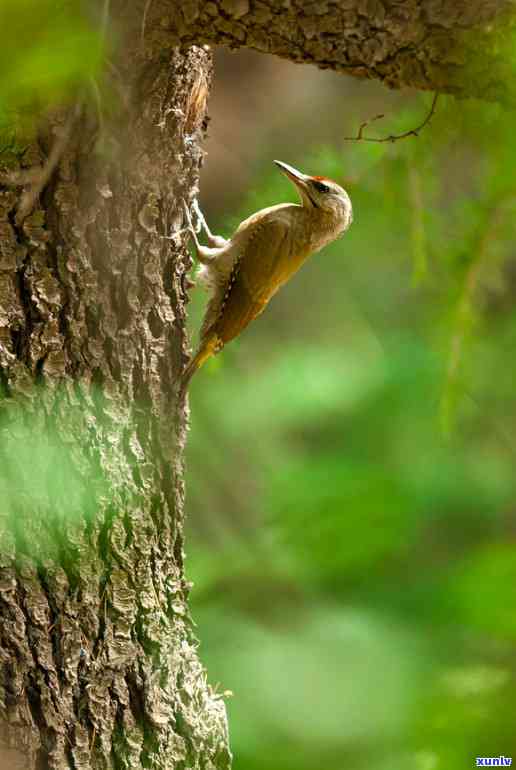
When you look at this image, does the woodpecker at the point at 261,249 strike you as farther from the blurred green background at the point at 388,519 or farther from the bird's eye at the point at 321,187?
the blurred green background at the point at 388,519

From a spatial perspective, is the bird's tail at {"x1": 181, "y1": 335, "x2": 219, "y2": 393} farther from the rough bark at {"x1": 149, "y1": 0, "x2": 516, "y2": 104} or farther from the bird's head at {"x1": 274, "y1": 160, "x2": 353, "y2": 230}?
the rough bark at {"x1": 149, "y1": 0, "x2": 516, "y2": 104}

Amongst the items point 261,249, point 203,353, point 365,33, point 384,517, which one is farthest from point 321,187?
point 384,517

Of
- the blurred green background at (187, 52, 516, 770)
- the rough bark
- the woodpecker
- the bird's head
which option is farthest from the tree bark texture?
the bird's head

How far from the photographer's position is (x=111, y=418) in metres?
2.16

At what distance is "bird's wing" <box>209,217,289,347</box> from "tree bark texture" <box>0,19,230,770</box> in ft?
3.37

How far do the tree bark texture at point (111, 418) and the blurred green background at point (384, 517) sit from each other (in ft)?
0.65

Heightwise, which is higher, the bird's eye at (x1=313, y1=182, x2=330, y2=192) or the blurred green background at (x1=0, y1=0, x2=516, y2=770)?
the bird's eye at (x1=313, y1=182, x2=330, y2=192)

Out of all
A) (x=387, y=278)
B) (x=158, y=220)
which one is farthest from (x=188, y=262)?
(x=387, y=278)

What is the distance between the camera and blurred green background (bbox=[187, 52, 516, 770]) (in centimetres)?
78

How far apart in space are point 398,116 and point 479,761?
7.48ft

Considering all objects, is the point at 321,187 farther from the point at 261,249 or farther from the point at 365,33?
the point at 365,33

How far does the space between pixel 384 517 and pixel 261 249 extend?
A: 2.72 metres

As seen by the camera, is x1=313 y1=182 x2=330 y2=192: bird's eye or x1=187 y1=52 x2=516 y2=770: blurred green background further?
x1=313 y1=182 x2=330 y2=192: bird's eye

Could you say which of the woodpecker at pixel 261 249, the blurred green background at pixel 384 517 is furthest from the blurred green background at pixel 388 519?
the woodpecker at pixel 261 249
